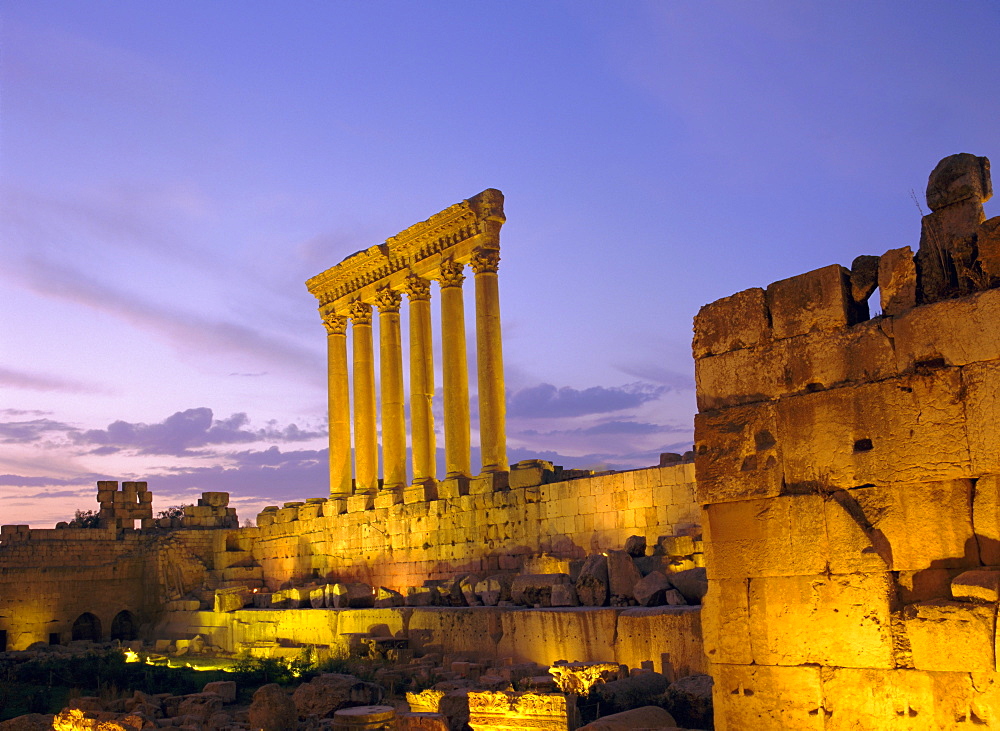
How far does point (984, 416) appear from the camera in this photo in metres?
5.88

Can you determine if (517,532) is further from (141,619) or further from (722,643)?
(141,619)

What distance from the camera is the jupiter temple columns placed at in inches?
885

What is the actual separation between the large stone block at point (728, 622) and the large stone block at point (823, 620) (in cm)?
5

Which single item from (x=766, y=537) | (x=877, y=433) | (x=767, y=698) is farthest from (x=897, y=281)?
(x=767, y=698)

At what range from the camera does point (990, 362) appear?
19.4ft

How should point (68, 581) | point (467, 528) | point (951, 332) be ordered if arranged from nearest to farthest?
point (951, 332), point (467, 528), point (68, 581)

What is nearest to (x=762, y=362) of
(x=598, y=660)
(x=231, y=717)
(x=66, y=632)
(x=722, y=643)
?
(x=722, y=643)

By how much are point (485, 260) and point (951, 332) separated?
17002 mm

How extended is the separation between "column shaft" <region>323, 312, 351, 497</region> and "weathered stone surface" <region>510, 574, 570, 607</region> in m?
11.9

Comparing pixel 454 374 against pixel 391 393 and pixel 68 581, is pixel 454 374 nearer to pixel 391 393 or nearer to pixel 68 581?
pixel 391 393

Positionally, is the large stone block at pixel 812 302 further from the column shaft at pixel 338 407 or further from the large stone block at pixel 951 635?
the column shaft at pixel 338 407

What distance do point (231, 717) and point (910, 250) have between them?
33.4 ft

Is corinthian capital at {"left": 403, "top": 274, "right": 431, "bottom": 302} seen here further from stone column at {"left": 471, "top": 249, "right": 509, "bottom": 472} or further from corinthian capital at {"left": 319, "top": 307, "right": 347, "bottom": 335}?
corinthian capital at {"left": 319, "top": 307, "right": 347, "bottom": 335}

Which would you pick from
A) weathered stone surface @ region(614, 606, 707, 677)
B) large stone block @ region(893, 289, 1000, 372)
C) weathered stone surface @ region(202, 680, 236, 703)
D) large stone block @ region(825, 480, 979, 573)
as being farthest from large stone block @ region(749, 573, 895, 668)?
weathered stone surface @ region(202, 680, 236, 703)
